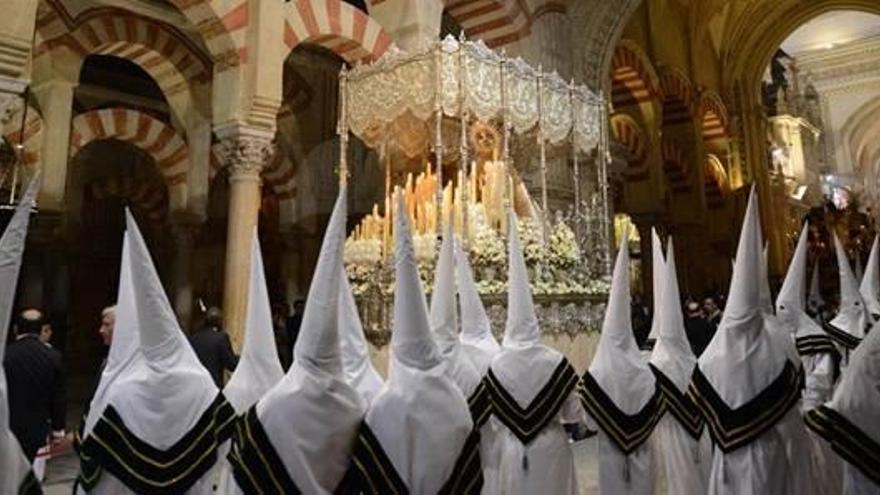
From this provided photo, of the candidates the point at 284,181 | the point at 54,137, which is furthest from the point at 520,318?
the point at 284,181

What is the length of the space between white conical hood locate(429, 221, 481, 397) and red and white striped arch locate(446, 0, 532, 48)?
310 inches

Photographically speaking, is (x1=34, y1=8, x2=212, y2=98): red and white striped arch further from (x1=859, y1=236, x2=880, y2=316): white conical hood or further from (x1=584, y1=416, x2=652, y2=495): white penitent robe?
(x1=859, y1=236, x2=880, y2=316): white conical hood

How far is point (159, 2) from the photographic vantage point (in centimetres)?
971

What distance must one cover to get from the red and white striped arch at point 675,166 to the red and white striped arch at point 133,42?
1010 cm

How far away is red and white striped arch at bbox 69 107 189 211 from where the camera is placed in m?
11.0

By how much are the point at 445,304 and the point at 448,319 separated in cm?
8

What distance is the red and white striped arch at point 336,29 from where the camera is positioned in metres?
7.67

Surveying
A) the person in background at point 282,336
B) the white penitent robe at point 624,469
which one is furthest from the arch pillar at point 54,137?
the white penitent robe at point 624,469

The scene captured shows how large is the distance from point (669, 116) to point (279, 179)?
923 centimetres

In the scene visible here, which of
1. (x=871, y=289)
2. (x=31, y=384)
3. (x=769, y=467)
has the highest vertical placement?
(x=871, y=289)

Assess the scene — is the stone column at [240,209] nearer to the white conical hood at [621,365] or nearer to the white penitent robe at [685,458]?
the white conical hood at [621,365]

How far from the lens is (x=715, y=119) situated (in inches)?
627

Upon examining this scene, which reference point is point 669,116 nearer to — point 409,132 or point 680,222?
point 680,222

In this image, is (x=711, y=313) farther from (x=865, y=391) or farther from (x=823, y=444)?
(x=865, y=391)
